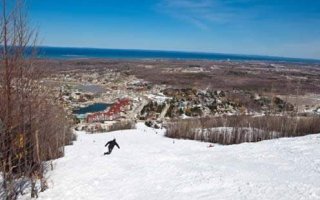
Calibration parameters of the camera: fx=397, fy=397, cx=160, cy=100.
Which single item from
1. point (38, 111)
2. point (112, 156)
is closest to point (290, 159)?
point (112, 156)

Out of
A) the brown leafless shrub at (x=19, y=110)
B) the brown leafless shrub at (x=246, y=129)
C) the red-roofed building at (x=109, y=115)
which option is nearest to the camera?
the brown leafless shrub at (x=19, y=110)

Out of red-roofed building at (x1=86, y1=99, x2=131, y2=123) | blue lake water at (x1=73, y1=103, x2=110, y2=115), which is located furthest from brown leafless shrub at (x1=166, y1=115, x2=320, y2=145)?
blue lake water at (x1=73, y1=103, x2=110, y2=115)

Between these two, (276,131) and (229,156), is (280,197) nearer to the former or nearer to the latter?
(229,156)

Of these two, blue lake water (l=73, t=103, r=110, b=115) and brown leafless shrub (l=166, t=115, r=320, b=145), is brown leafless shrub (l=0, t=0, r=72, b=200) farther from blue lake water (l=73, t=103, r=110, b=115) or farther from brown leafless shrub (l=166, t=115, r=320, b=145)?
blue lake water (l=73, t=103, r=110, b=115)

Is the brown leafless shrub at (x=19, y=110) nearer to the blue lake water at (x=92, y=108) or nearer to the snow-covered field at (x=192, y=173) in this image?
the snow-covered field at (x=192, y=173)

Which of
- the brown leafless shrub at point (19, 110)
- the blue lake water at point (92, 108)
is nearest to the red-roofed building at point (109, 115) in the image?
the blue lake water at point (92, 108)

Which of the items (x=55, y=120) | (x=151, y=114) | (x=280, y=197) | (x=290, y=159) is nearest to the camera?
(x=280, y=197)
